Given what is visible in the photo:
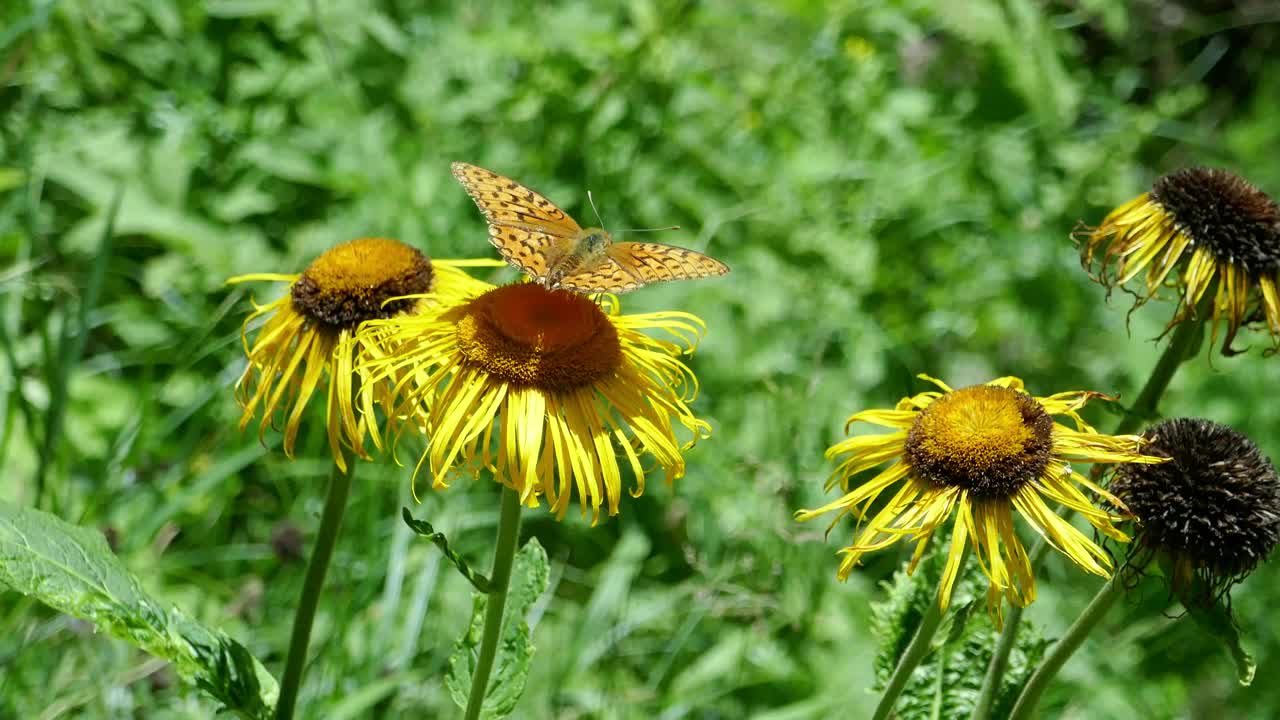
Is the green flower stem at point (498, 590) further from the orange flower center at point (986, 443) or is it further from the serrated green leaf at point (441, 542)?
the orange flower center at point (986, 443)

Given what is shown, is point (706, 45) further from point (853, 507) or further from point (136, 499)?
point (853, 507)

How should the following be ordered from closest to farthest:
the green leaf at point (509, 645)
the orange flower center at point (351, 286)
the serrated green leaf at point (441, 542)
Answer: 1. the serrated green leaf at point (441, 542)
2. the green leaf at point (509, 645)
3. the orange flower center at point (351, 286)

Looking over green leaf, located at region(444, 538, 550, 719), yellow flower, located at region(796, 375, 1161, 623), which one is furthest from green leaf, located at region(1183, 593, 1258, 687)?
green leaf, located at region(444, 538, 550, 719)

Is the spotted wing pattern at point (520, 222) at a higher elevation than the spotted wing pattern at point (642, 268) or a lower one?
lower

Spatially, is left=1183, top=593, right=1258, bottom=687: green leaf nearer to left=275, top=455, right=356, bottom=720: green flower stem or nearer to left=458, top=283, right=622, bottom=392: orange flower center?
left=458, top=283, right=622, bottom=392: orange flower center

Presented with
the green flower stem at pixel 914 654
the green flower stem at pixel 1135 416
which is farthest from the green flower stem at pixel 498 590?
the green flower stem at pixel 1135 416

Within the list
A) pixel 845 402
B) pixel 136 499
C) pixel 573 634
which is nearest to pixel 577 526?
pixel 573 634

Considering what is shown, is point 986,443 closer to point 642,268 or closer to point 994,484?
point 994,484

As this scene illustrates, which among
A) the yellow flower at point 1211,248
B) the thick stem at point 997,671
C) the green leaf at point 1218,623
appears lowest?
the thick stem at point 997,671
